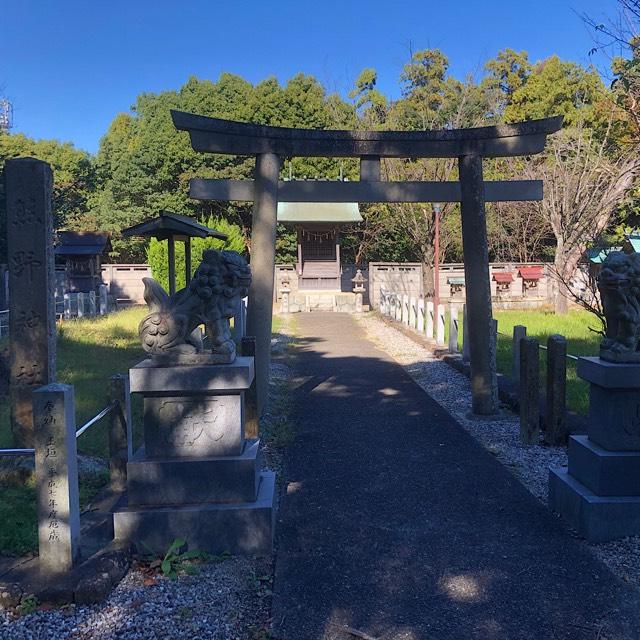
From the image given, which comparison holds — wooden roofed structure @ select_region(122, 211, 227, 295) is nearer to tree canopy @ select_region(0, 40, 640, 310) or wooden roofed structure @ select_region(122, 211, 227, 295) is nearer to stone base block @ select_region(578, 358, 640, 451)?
stone base block @ select_region(578, 358, 640, 451)

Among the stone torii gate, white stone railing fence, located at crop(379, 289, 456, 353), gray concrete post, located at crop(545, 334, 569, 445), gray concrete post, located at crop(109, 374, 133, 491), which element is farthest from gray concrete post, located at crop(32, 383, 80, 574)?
white stone railing fence, located at crop(379, 289, 456, 353)

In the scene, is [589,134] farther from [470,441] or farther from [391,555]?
[391,555]

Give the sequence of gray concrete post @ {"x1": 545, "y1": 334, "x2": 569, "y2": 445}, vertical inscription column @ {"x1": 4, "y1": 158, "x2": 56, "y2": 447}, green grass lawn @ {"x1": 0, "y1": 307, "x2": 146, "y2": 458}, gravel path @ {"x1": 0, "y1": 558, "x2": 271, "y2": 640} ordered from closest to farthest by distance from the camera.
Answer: gravel path @ {"x1": 0, "y1": 558, "x2": 271, "y2": 640} < vertical inscription column @ {"x1": 4, "y1": 158, "x2": 56, "y2": 447} < gray concrete post @ {"x1": 545, "y1": 334, "x2": 569, "y2": 445} < green grass lawn @ {"x1": 0, "y1": 307, "x2": 146, "y2": 458}

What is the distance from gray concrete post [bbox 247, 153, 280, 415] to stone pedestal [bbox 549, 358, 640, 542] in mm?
4128

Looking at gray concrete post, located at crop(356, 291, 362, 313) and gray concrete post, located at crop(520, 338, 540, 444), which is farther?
gray concrete post, located at crop(356, 291, 362, 313)

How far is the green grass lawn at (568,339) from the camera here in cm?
801

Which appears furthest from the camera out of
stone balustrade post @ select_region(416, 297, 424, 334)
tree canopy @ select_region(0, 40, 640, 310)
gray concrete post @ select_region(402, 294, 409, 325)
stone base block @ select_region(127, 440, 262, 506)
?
tree canopy @ select_region(0, 40, 640, 310)

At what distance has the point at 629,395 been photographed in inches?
152

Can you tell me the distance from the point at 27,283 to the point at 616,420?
4987mm

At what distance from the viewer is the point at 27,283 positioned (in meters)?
5.33

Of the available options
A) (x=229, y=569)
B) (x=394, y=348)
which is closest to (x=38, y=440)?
(x=229, y=569)

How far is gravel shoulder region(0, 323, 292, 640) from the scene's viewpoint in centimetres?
283

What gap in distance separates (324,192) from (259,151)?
3.23 ft

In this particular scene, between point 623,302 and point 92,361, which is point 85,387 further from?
point 623,302
